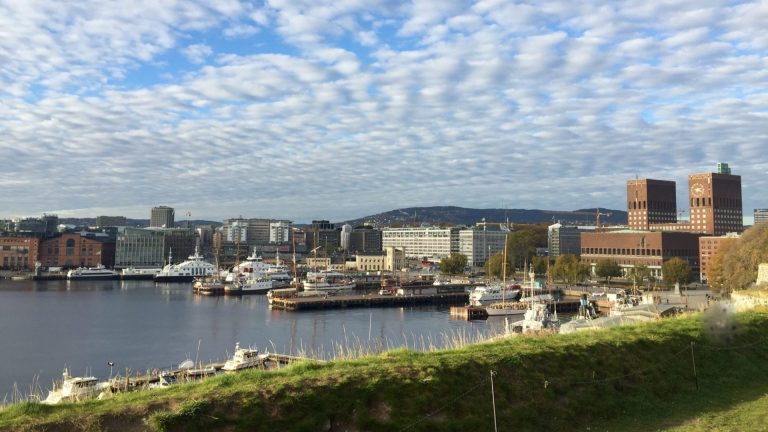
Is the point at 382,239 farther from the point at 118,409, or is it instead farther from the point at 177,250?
the point at 118,409

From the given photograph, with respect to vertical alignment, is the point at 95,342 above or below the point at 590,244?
below

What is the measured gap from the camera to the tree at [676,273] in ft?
200

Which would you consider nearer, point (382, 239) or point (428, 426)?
point (428, 426)

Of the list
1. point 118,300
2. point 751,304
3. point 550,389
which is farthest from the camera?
point 118,300

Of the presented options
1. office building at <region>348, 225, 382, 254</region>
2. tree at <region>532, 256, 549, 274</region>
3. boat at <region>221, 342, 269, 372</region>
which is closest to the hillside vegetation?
boat at <region>221, 342, 269, 372</region>

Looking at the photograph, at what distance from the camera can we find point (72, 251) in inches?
3782

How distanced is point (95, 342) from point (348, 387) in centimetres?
2931

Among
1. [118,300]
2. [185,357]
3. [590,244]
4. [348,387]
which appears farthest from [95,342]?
[590,244]

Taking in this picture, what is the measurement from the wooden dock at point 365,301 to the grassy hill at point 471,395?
141 feet

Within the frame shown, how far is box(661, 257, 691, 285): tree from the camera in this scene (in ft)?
200

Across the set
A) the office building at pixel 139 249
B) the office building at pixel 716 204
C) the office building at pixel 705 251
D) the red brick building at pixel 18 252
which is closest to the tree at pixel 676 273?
the office building at pixel 705 251

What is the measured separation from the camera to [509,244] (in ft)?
316

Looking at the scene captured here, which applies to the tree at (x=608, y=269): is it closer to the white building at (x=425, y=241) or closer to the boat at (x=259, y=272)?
the boat at (x=259, y=272)

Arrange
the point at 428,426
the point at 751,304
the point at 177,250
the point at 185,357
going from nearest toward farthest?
the point at 428,426 → the point at 751,304 → the point at 185,357 → the point at 177,250
